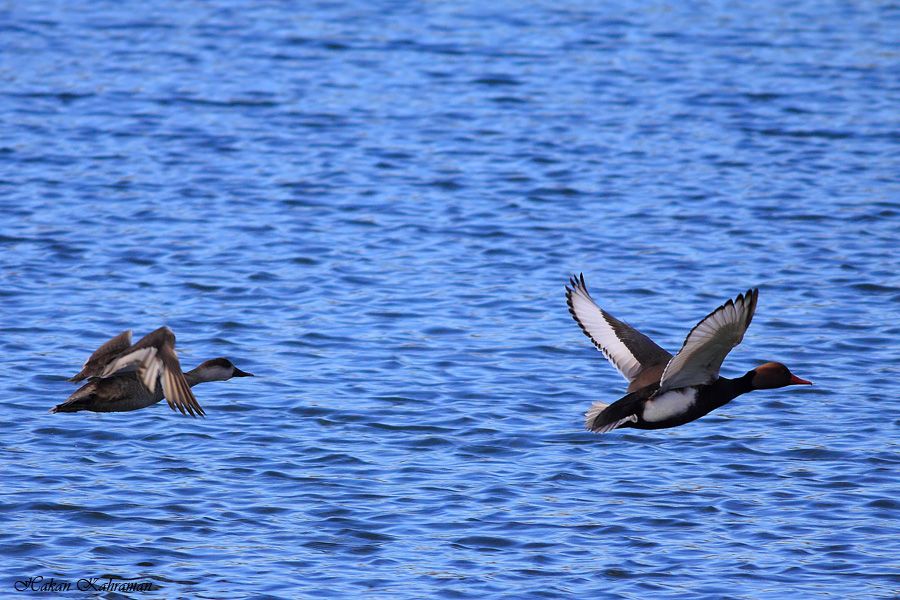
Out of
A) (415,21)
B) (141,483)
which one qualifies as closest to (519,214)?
(141,483)

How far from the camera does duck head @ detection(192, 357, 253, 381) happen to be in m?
9.77

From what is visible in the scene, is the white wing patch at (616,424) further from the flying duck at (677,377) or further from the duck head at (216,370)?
the duck head at (216,370)

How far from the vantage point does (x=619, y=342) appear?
998 centimetres

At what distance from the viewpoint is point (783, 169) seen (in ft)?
58.8

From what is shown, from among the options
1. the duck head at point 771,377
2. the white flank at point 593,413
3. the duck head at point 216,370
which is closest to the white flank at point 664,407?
the white flank at point 593,413

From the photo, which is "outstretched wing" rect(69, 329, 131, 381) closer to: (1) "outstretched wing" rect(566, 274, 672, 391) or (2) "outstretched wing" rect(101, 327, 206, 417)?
(2) "outstretched wing" rect(101, 327, 206, 417)

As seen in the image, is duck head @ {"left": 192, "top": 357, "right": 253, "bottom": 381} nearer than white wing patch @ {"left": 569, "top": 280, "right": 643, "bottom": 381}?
Yes

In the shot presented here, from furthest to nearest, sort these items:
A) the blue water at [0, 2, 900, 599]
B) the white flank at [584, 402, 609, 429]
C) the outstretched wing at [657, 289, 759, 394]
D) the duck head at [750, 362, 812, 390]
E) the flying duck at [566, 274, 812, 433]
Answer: the duck head at [750, 362, 812, 390]
the white flank at [584, 402, 609, 429]
the blue water at [0, 2, 900, 599]
the flying duck at [566, 274, 812, 433]
the outstretched wing at [657, 289, 759, 394]

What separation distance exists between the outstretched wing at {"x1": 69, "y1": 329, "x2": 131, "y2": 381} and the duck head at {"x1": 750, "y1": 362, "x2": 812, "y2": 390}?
4.07 metres

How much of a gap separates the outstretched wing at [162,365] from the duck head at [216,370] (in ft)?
2.64

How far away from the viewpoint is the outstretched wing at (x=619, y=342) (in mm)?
9742

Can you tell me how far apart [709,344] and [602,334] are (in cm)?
150

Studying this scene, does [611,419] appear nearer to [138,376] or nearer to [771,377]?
[771,377]

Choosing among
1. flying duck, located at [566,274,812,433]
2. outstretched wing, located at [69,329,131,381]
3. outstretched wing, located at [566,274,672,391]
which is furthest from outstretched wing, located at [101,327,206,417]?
outstretched wing, located at [566,274,672,391]
